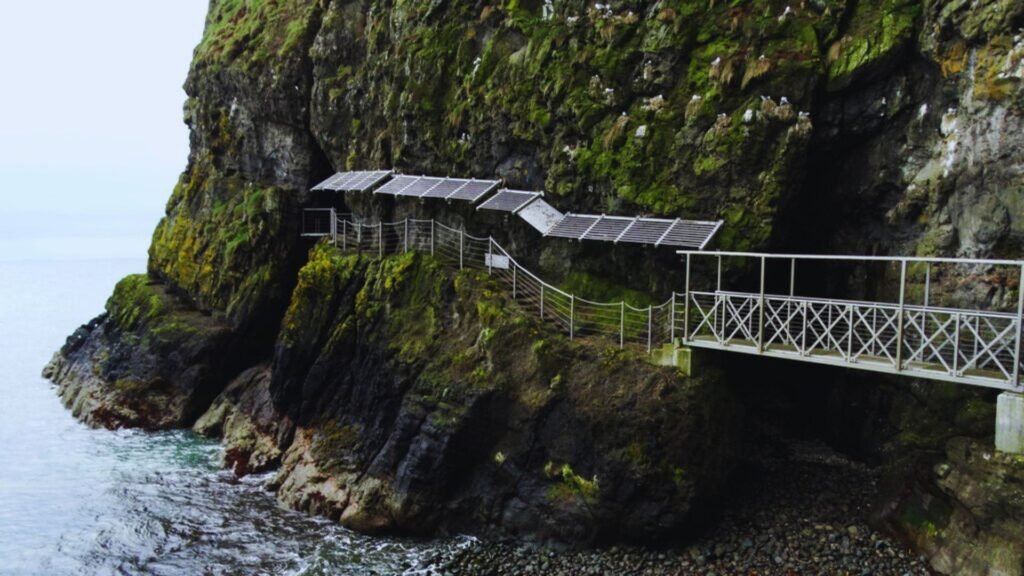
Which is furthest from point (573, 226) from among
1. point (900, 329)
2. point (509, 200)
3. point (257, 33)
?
point (257, 33)

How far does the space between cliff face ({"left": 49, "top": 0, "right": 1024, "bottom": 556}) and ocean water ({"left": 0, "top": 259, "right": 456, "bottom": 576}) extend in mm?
1253

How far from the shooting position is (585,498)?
66.3ft

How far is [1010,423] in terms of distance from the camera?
1584 centimetres

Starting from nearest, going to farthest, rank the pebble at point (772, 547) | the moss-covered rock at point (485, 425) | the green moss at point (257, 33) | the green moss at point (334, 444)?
the pebble at point (772, 547) < the moss-covered rock at point (485, 425) < the green moss at point (334, 444) < the green moss at point (257, 33)

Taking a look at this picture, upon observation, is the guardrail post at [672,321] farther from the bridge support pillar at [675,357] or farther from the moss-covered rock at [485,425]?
the moss-covered rock at [485,425]

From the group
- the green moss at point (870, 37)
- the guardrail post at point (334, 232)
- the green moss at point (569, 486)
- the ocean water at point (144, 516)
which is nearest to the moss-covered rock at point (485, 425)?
the green moss at point (569, 486)

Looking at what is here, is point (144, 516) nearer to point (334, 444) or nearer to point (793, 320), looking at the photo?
point (334, 444)

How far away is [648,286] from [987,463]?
9.86 m

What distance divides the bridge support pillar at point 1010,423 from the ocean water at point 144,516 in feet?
43.2

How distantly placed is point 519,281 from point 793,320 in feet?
28.2

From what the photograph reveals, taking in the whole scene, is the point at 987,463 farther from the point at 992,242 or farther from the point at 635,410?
the point at 635,410

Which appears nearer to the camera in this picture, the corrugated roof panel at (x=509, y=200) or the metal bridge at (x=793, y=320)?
the metal bridge at (x=793, y=320)

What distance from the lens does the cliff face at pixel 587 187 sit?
19.5 metres

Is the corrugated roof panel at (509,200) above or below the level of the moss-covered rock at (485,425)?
above
